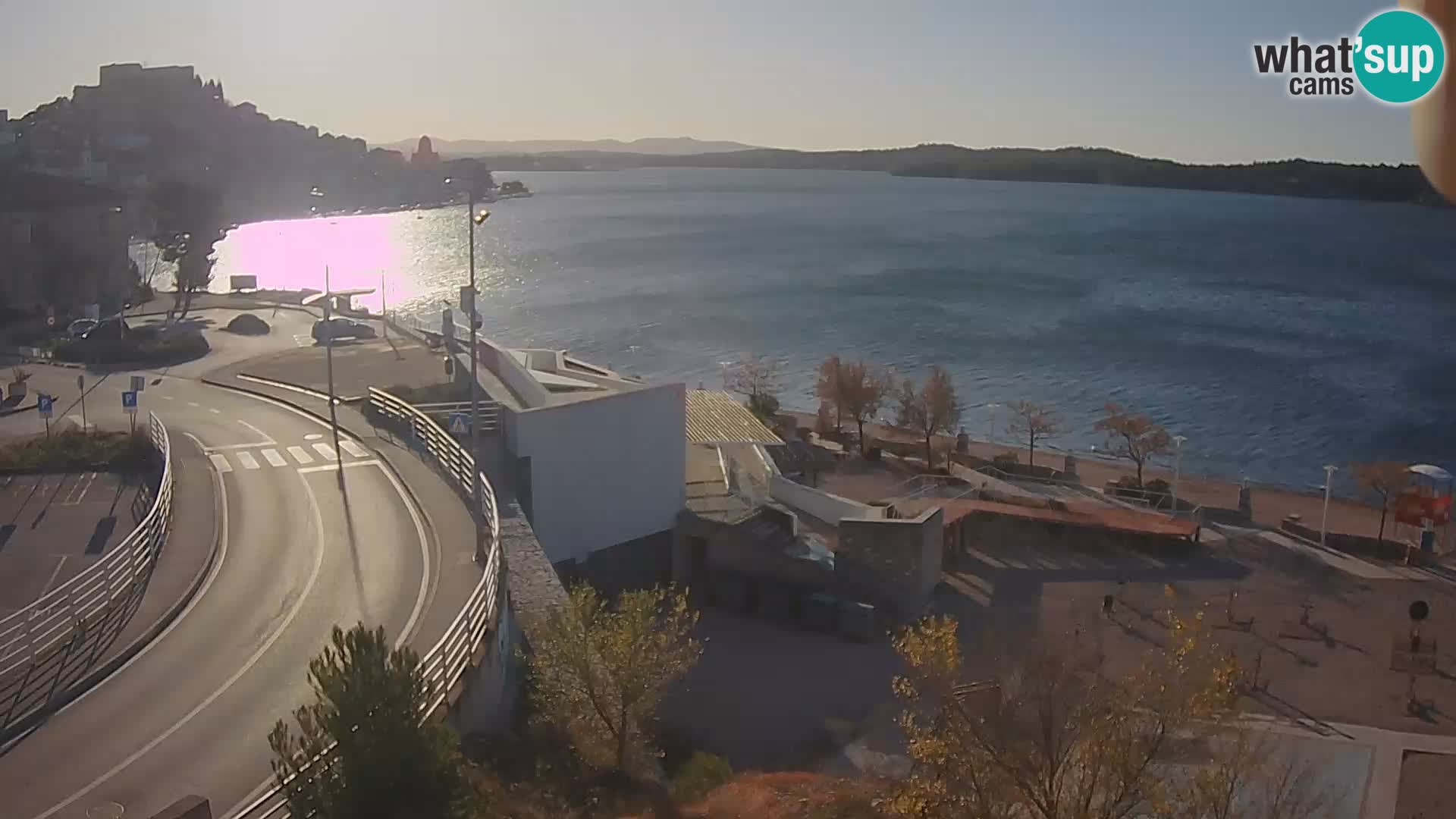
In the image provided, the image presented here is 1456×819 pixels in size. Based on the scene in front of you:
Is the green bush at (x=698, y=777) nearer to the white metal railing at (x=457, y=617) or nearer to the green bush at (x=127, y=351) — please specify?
the white metal railing at (x=457, y=617)

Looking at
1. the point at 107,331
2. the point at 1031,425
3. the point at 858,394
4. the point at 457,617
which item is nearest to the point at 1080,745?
the point at 457,617

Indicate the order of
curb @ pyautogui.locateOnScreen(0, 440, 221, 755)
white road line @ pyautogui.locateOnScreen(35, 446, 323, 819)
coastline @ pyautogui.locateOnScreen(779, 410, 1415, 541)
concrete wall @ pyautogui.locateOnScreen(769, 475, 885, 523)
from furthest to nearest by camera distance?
coastline @ pyautogui.locateOnScreen(779, 410, 1415, 541)
concrete wall @ pyautogui.locateOnScreen(769, 475, 885, 523)
curb @ pyautogui.locateOnScreen(0, 440, 221, 755)
white road line @ pyautogui.locateOnScreen(35, 446, 323, 819)

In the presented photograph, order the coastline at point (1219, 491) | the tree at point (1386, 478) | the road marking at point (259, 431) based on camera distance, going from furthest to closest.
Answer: the coastline at point (1219, 491) → the tree at point (1386, 478) → the road marking at point (259, 431)

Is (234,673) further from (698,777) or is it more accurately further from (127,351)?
(127,351)

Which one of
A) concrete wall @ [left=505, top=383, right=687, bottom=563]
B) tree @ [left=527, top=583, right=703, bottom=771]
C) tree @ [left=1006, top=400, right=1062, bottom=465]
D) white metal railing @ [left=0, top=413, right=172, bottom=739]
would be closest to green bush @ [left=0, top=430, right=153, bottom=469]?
white metal railing @ [left=0, top=413, right=172, bottom=739]

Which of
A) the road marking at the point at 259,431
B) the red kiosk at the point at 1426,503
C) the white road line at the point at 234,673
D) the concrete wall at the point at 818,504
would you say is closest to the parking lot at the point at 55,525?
the white road line at the point at 234,673

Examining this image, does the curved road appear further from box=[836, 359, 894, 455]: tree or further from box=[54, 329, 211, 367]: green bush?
box=[836, 359, 894, 455]: tree
